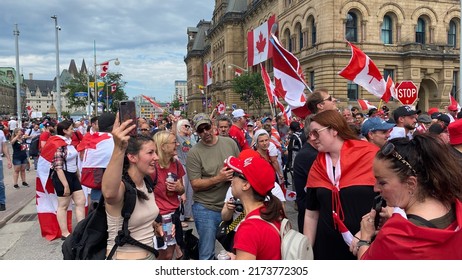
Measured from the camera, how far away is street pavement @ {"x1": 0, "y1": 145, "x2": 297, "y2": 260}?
6.00 m

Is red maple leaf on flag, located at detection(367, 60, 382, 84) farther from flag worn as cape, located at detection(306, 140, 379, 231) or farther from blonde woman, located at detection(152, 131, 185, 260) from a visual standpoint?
flag worn as cape, located at detection(306, 140, 379, 231)

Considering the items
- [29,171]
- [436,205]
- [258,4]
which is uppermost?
[258,4]

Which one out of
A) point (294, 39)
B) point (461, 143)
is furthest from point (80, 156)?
point (294, 39)

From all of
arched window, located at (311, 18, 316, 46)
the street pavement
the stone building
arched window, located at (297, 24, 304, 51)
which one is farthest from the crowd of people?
arched window, located at (297, 24, 304, 51)

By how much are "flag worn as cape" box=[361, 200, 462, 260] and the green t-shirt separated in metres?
2.73

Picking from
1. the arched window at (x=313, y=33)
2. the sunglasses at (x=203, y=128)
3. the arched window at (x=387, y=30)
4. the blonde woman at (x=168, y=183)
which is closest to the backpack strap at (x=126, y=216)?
the blonde woman at (x=168, y=183)

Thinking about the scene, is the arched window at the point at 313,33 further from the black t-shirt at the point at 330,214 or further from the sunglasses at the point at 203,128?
the black t-shirt at the point at 330,214

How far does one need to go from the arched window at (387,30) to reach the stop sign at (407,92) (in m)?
24.4

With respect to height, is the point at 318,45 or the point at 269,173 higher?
the point at 318,45

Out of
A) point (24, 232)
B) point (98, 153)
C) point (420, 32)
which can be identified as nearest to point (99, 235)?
point (98, 153)

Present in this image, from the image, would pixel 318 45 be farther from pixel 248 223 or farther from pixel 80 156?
pixel 248 223

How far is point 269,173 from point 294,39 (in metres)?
37.5

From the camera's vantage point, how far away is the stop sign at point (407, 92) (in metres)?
11.9

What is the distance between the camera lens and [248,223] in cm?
245
